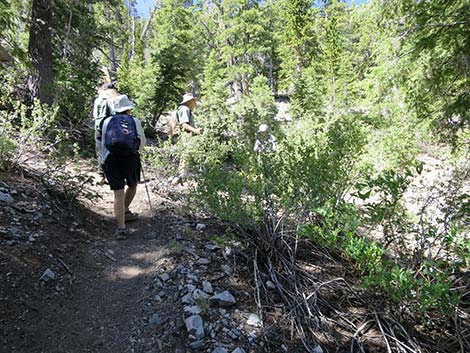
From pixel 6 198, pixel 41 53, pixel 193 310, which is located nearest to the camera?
pixel 193 310

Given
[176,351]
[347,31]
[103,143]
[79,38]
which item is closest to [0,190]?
[103,143]

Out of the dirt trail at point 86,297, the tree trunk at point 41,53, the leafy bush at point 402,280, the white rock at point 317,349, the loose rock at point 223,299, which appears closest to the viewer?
the leafy bush at point 402,280

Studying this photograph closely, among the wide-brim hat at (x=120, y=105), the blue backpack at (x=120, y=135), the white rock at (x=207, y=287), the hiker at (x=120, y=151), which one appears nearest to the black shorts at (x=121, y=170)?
the hiker at (x=120, y=151)

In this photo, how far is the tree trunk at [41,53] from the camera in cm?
730

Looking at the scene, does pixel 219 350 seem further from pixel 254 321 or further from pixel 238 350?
pixel 254 321

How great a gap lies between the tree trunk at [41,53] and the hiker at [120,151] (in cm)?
391

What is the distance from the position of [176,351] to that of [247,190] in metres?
1.85

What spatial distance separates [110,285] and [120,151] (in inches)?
65.0

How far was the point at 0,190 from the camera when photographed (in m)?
3.82

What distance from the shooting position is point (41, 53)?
24.4ft

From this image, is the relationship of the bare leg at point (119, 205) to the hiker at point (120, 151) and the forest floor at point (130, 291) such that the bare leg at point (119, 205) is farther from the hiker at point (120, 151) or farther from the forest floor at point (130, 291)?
the forest floor at point (130, 291)

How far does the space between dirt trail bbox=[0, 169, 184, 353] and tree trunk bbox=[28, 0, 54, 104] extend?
15.2 ft

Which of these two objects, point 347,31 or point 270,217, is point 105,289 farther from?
point 347,31

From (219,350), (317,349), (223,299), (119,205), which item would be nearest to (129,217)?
(119,205)
